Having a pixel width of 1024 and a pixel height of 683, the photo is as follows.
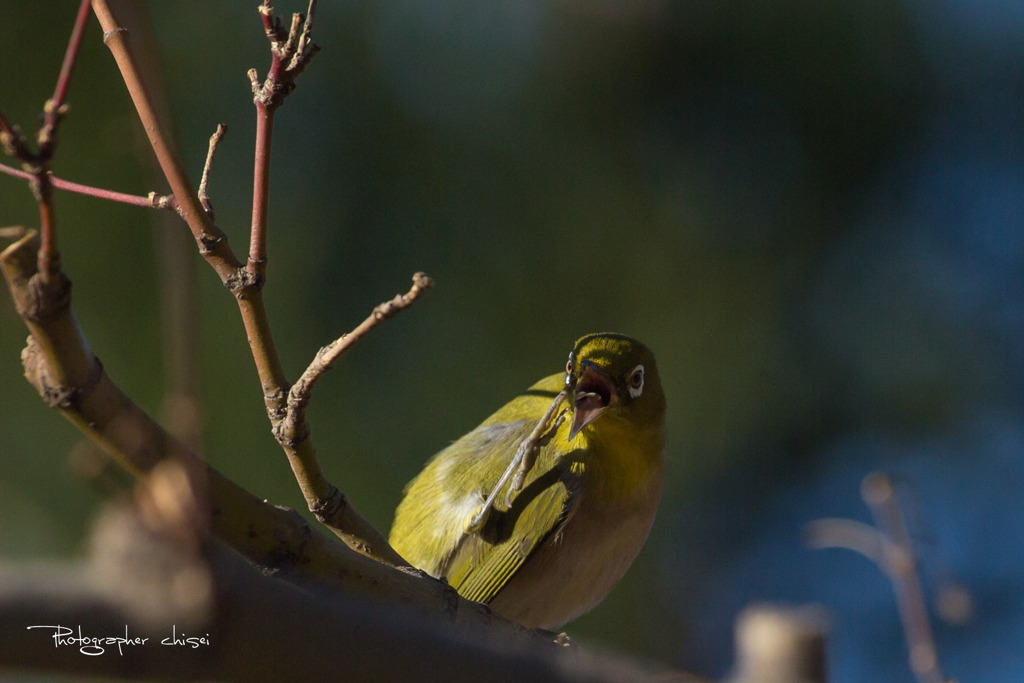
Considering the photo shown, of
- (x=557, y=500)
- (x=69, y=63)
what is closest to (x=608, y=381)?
(x=557, y=500)

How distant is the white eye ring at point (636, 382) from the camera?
3230mm

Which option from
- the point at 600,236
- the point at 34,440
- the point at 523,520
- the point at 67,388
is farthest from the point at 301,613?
the point at 600,236

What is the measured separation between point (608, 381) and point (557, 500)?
417mm

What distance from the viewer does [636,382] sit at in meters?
3.27

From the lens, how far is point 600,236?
8.23m

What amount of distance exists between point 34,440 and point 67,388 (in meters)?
5.59

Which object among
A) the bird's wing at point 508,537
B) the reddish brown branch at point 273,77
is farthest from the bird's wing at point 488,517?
the reddish brown branch at point 273,77

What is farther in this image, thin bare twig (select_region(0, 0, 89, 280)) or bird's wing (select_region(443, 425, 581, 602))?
bird's wing (select_region(443, 425, 581, 602))

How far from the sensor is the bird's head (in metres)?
3.02

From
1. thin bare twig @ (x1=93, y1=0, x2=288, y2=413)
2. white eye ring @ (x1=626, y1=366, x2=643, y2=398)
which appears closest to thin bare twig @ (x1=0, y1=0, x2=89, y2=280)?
thin bare twig @ (x1=93, y1=0, x2=288, y2=413)

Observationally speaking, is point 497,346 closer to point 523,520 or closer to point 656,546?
point 656,546

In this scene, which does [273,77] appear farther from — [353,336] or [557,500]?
[557,500]

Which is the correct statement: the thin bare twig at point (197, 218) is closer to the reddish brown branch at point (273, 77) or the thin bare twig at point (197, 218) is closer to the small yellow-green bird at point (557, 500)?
the reddish brown branch at point (273, 77)

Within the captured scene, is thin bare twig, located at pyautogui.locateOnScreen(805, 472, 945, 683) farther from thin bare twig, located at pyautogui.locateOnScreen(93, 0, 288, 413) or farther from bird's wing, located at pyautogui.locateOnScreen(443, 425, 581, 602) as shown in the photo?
thin bare twig, located at pyautogui.locateOnScreen(93, 0, 288, 413)
